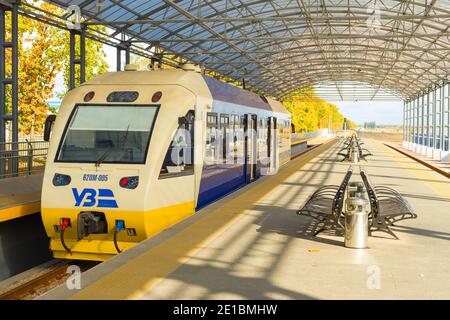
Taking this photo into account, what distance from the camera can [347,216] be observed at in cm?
891

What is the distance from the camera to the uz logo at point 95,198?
378 inches

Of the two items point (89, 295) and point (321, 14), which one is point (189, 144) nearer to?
point (89, 295)

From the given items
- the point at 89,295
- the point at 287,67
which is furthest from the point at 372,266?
the point at 287,67

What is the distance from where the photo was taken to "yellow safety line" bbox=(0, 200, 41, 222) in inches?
420

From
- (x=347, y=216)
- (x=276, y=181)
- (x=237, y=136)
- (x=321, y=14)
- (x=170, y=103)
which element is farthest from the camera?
(x=321, y=14)

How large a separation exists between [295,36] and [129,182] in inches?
1259

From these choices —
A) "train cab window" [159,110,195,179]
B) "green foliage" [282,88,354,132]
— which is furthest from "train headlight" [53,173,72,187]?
"green foliage" [282,88,354,132]

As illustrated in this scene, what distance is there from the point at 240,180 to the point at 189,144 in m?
5.97

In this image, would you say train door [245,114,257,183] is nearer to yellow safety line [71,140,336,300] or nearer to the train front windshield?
yellow safety line [71,140,336,300]

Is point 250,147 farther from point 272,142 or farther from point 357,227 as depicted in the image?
point 357,227

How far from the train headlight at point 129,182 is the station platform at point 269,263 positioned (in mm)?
942

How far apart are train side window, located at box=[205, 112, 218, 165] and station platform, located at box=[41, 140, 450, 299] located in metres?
1.23

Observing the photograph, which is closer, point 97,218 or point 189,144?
point 97,218

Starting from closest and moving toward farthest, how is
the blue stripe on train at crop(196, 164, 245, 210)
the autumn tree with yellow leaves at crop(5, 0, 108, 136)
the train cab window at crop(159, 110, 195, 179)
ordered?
the train cab window at crop(159, 110, 195, 179) → the blue stripe on train at crop(196, 164, 245, 210) → the autumn tree with yellow leaves at crop(5, 0, 108, 136)
